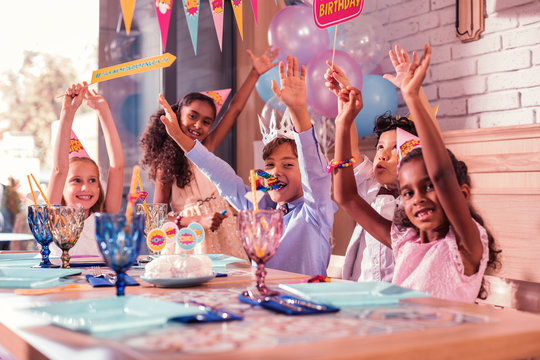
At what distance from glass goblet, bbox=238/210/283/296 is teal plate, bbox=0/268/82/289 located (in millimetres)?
469

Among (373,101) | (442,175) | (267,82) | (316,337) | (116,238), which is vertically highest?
(267,82)

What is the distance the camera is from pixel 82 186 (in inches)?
93.9

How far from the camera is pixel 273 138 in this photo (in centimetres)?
217

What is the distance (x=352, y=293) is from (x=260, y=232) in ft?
0.64

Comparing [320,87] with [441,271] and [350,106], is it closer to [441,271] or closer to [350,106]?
[350,106]

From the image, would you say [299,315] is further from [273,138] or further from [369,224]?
[273,138]

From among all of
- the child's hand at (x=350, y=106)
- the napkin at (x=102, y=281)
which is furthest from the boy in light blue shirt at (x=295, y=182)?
the napkin at (x=102, y=281)

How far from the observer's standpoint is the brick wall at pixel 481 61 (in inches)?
110

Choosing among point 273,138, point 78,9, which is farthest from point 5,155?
point 273,138

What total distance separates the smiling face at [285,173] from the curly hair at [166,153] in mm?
945

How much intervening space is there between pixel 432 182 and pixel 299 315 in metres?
0.71

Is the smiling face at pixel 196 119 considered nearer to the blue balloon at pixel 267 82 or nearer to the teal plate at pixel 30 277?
the blue balloon at pixel 267 82

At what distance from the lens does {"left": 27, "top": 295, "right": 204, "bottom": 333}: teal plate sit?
0.77 meters

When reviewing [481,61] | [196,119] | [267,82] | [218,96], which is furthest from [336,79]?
[267,82]
